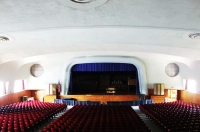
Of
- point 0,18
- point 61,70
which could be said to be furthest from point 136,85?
point 0,18

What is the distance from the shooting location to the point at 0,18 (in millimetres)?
6664

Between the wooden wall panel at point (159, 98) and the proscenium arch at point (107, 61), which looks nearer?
the wooden wall panel at point (159, 98)

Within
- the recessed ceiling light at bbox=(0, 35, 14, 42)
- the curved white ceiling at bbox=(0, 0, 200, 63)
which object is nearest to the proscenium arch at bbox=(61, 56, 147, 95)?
the curved white ceiling at bbox=(0, 0, 200, 63)

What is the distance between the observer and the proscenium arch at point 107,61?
2198 cm

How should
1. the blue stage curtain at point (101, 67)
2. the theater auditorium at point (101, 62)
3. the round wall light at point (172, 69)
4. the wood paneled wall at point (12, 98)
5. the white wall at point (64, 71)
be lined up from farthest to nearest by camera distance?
the blue stage curtain at point (101, 67) < the round wall light at point (172, 69) < the white wall at point (64, 71) < the wood paneled wall at point (12, 98) < the theater auditorium at point (101, 62)

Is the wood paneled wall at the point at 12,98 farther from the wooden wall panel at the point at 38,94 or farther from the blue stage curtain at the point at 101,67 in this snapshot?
the blue stage curtain at the point at 101,67

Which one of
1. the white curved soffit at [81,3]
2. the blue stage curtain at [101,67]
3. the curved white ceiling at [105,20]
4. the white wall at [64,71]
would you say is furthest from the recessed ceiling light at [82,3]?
the blue stage curtain at [101,67]

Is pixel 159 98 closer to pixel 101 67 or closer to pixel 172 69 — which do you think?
pixel 172 69

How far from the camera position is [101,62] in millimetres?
23266

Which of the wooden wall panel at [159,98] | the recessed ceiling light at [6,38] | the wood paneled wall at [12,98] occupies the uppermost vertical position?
the recessed ceiling light at [6,38]

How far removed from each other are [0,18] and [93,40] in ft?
17.8

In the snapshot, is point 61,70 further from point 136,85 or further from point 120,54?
point 136,85

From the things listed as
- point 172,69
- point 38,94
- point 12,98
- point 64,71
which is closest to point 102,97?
point 64,71

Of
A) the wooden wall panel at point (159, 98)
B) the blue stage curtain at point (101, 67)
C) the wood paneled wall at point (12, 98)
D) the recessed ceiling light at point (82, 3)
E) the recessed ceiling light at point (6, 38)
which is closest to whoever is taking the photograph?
the recessed ceiling light at point (82, 3)
